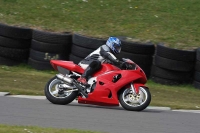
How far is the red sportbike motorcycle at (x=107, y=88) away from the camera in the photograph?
8.77 metres

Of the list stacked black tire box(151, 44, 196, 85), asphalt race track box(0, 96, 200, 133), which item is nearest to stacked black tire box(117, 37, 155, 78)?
stacked black tire box(151, 44, 196, 85)

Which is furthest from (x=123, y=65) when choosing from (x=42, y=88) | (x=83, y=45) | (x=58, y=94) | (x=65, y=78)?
(x=83, y=45)

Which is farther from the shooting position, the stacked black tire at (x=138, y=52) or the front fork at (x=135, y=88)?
the stacked black tire at (x=138, y=52)

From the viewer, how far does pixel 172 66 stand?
39.7 ft

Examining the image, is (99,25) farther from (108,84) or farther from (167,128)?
(167,128)

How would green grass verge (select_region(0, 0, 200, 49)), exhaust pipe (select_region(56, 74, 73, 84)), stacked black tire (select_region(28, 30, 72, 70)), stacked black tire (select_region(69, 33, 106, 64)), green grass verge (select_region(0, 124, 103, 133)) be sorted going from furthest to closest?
green grass verge (select_region(0, 0, 200, 49)) → stacked black tire (select_region(28, 30, 72, 70)) → stacked black tire (select_region(69, 33, 106, 64)) → exhaust pipe (select_region(56, 74, 73, 84)) → green grass verge (select_region(0, 124, 103, 133))

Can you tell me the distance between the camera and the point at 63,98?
29.5 feet

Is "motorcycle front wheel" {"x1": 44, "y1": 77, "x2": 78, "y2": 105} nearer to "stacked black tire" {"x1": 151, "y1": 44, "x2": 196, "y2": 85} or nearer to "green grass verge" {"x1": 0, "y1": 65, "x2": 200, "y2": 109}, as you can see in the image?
"green grass verge" {"x1": 0, "y1": 65, "x2": 200, "y2": 109}

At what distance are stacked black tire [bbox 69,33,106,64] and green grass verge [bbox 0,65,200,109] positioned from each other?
824 millimetres

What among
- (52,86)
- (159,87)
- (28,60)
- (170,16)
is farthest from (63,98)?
(170,16)

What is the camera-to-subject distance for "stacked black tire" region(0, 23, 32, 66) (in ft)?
42.4

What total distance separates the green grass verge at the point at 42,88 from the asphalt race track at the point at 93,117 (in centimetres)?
92

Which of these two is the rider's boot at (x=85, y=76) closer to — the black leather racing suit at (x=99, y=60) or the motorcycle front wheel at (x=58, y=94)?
the black leather racing suit at (x=99, y=60)

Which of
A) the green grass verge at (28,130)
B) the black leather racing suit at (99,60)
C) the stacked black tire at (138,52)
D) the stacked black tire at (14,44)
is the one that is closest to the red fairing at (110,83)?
the black leather racing suit at (99,60)
